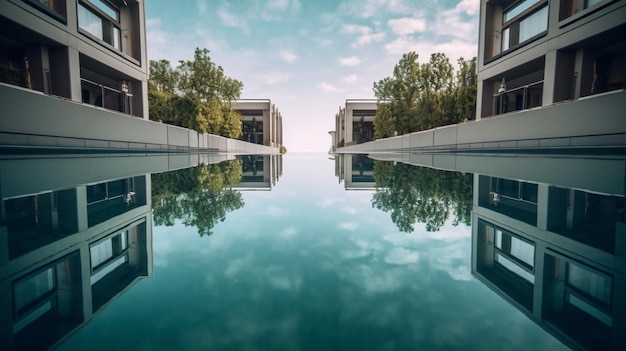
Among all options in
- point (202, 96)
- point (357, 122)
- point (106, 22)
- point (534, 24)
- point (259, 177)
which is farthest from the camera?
point (357, 122)

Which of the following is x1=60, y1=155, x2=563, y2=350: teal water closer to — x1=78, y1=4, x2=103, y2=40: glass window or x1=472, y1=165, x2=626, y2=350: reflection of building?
x1=472, y1=165, x2=626, y2=350: reflection of building

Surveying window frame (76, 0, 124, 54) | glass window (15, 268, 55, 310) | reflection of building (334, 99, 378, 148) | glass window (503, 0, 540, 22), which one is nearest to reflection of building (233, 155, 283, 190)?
glass window (15, 268, 55, 310)

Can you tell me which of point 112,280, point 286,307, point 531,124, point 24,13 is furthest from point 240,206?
point 24,13

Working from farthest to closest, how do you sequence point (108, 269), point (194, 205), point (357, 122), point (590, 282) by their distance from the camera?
point (357, 122) < point (194, 205) < point (108, 269) < point (590, 282)

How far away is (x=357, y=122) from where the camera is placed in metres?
54.8

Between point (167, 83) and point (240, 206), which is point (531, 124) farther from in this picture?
point (167, 83)

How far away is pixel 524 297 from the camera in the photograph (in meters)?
1.07

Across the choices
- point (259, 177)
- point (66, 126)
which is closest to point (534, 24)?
point (259, 177)

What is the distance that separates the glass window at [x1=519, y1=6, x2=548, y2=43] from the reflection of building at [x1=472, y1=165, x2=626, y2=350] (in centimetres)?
1822

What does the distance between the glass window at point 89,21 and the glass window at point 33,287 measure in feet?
64.2

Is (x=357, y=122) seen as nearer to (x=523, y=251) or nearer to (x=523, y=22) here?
(x=523, y=22)

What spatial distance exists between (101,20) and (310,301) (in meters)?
23.2

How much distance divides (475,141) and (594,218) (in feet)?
47.0

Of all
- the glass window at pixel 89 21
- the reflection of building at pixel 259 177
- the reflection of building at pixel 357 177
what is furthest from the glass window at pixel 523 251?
the glass window at pixel 89 21
